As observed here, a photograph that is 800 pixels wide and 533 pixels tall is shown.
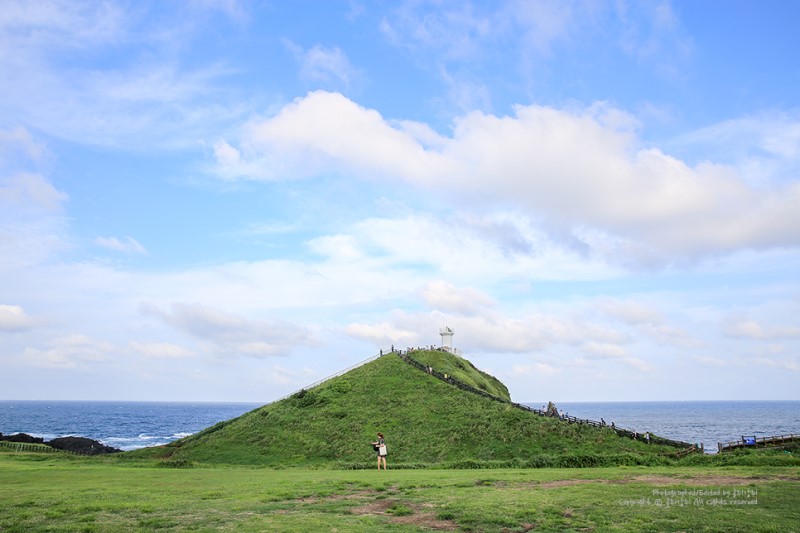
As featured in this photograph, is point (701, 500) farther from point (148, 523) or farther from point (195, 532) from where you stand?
point (148, 523)

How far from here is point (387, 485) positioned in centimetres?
2275

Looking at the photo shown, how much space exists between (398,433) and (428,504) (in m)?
39.0

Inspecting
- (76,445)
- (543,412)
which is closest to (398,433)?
(543,412)

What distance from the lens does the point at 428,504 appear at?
17.9 meters

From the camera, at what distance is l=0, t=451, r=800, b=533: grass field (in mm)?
14320

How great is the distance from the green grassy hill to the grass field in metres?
13.7

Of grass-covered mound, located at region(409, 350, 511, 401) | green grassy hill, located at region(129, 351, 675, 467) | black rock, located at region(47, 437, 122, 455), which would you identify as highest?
grass-covered mound, located at region(409, 350, 511, 401)

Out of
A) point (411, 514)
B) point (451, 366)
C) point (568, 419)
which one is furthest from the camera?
point (451, 366)

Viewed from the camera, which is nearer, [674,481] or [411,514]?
[411,514]

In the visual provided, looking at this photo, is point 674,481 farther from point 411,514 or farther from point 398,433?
point 398,433

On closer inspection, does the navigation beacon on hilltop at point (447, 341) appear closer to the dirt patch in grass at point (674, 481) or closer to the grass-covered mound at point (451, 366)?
the grass-covered mound at point (451, 366)

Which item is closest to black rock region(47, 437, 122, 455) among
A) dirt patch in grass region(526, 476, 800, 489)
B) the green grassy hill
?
the green grassy hill

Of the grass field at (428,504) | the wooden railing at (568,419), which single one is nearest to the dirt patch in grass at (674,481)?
the grass field at (428,504)

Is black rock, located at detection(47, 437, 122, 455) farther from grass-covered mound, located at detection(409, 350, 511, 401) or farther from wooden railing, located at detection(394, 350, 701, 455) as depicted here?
grass-covered mound, located at detection(409, 350, 511, 401)
